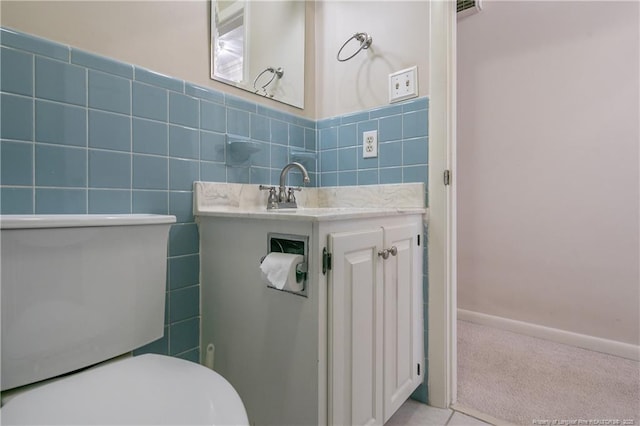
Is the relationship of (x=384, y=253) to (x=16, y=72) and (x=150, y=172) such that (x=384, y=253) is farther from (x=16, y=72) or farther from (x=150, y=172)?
(x=16, y=72)

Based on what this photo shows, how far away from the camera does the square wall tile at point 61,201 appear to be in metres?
0.84

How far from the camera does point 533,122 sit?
1.89 meters

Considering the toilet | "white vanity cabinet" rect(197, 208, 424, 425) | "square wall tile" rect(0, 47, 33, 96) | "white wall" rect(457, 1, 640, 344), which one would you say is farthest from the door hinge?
"white wall" rect(457, 1, 640, 344)

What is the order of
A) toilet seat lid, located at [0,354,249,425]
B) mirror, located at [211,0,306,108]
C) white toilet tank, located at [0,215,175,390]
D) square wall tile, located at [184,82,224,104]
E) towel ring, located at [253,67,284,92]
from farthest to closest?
1. towel ring, located at [253,67,284,92]
2. mirror, located at [211,0,306,108]
3. square wall tile, located at [184,82,224,104]
4. white toilet tank, located at [0,215,175,390]
5. toilet seat lid, located at [0,354,249,425]

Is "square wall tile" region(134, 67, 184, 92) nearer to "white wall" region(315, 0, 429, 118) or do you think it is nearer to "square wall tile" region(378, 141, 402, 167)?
"white wall" region(315, 0, 429, 118)

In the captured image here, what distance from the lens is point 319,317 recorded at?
31.4 inches

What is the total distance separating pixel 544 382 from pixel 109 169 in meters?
1.99

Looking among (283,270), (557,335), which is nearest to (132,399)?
Result: (283,270)

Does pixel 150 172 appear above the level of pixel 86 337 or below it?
above

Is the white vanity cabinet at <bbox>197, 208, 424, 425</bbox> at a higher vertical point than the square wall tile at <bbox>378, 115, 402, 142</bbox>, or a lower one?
lower

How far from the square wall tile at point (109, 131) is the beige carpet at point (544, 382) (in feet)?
5.33

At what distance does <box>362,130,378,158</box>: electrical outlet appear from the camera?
55.4 inches

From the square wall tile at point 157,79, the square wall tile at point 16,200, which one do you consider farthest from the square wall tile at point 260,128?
the square wall tile at point 16,200

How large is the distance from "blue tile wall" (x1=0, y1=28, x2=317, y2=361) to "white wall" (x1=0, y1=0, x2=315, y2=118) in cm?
4
